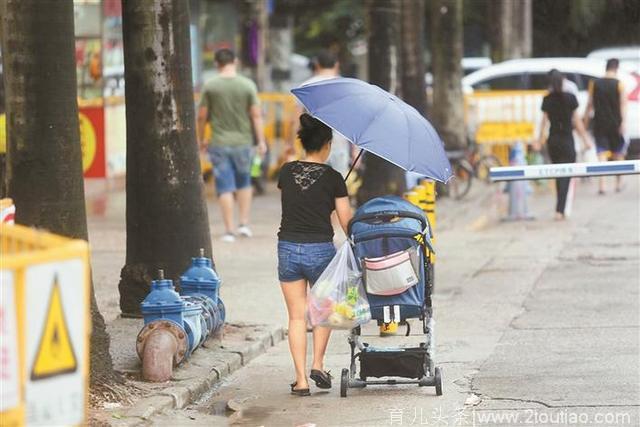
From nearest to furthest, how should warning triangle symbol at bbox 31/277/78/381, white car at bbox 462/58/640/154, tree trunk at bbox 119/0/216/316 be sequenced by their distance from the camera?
warning triangle symbol at bbox 31/277/78/381 < tree trunk at bbox 119/0/216/316 < white car at bbox 462/58/640/154

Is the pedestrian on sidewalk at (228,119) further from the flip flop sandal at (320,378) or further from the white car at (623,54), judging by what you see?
the white car at (623,54)

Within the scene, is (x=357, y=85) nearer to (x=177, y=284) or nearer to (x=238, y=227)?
(x=177, y=284)

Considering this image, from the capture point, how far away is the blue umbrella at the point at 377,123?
26.3 feet

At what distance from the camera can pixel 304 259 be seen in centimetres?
812

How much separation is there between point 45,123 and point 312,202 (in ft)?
5.12

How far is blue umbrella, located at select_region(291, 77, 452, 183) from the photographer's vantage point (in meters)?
8.02

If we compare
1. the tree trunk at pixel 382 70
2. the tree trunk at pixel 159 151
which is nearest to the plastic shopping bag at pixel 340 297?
the tree trunk at pixel 159 151

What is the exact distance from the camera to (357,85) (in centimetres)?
839

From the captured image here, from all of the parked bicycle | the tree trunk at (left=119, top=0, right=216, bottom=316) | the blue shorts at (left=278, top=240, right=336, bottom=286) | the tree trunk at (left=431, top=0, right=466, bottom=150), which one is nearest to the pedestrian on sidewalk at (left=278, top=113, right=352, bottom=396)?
the blue shorts at (left=278, top=240, right=336, bottom=286)

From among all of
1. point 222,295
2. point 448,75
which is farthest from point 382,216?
point 448,75

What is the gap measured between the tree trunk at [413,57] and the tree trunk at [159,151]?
9392 millimetres

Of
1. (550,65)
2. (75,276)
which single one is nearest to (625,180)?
(550,65)

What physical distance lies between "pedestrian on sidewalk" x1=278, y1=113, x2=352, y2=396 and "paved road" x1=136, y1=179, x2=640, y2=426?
390 millimetres

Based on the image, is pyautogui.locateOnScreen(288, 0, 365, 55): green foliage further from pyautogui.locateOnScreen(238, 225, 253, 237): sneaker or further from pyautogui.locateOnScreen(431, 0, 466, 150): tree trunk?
pyautogui.locateOnScreen(238, 225, 253, 237): sneaker
